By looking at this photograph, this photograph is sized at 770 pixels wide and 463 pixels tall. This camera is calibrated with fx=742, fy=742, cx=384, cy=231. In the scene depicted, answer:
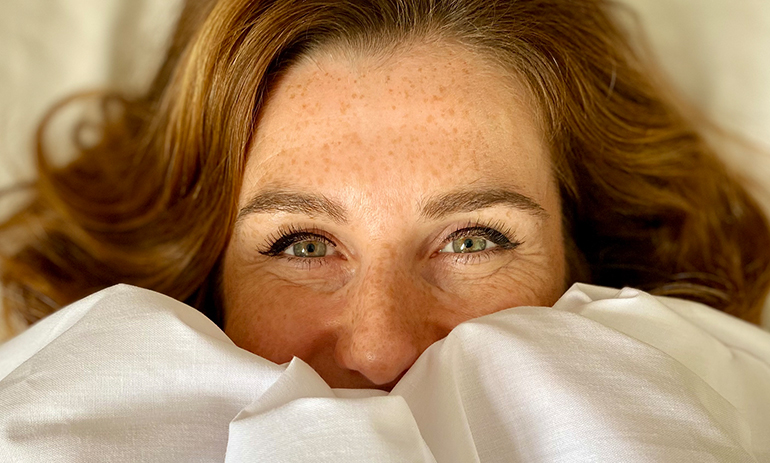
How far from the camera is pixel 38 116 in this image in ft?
5.28

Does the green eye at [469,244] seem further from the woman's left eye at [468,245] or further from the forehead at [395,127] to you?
the forehead at [395,127]

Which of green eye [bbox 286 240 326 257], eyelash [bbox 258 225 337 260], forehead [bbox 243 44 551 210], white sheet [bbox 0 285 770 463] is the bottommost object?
white sheet [bbox 0 285 770 463]

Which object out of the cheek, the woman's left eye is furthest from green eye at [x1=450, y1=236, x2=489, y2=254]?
the cheek

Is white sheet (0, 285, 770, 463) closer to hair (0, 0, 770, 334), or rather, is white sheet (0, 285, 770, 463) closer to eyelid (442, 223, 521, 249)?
eyelid (442, 223, 521, 249)

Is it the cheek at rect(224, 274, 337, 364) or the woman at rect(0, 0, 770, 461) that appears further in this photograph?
the cheek at rect(224, 274, 337, 364)

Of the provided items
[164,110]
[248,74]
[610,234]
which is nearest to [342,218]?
[248,74]

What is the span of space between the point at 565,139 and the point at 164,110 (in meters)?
0.73

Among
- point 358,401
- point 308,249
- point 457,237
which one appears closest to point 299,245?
point 308,249

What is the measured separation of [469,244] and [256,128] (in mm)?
361

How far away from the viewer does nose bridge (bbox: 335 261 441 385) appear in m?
0.92

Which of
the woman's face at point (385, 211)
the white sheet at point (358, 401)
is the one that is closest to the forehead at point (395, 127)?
the woman's face at point (385, 211)

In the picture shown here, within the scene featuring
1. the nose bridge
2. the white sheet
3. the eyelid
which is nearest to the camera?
the white sheet

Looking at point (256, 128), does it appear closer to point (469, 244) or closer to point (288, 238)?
point (288, 238)

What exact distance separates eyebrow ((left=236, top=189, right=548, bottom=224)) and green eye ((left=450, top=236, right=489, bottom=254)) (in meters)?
0.08
